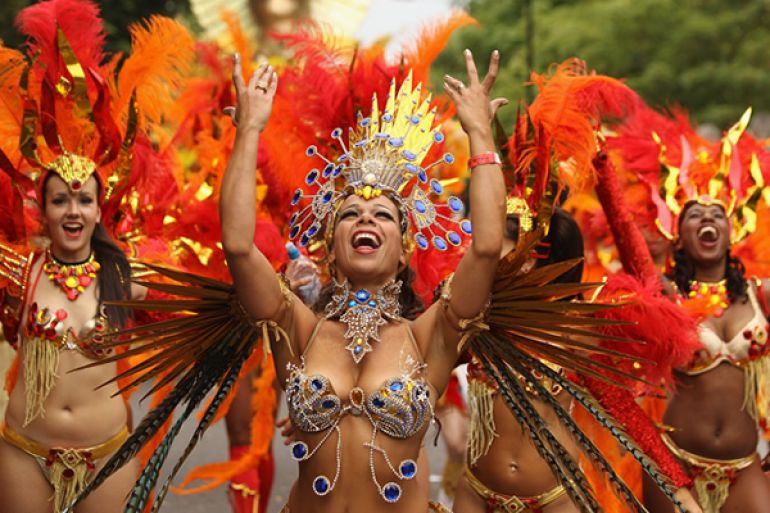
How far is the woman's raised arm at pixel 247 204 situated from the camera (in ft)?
11.7

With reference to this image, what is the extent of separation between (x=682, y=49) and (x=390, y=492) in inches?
866

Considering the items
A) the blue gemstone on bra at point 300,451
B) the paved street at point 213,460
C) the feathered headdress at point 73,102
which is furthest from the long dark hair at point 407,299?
the paved street at point 213,460

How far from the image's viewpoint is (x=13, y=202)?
216 inches

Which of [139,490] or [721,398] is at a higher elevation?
[721,398]

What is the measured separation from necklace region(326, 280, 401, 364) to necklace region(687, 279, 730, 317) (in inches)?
95.9

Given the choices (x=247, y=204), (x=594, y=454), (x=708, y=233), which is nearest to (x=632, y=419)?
(x=594, y=454)

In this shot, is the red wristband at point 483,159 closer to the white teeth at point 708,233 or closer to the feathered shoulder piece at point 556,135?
the feathered shoulder piece at point 556,135

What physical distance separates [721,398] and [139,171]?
118 inches

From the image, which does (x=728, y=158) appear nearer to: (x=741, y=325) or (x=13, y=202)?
(x=741, y=325)

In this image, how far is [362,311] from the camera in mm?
3910

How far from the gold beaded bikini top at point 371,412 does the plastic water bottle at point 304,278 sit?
1.46 m

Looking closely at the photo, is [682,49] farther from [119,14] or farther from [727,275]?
[727,275]

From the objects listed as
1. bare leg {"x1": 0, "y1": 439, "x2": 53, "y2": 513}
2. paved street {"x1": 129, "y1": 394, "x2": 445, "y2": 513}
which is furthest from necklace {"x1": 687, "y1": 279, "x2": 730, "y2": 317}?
paved street {"x1": 129, "y1": 394, "x2": 445, "y2": 513}

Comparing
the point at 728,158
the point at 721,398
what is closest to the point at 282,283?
the point at 721,398
